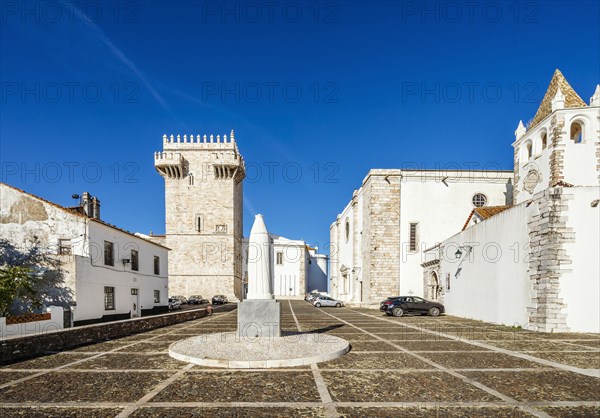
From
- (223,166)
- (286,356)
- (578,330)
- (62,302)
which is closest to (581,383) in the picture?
(286,356)

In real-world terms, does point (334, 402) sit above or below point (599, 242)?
below

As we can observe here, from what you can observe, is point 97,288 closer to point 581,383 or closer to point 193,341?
point 193,341

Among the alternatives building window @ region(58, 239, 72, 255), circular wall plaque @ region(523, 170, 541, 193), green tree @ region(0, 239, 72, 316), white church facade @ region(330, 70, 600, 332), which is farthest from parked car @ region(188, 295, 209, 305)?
circular wall plaque @ region(523, 170, 541, 193)

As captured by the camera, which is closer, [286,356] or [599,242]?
[286,356]

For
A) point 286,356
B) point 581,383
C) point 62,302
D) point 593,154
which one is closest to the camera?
point 581,383

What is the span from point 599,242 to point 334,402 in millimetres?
13705

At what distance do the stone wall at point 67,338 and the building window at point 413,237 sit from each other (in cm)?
2127

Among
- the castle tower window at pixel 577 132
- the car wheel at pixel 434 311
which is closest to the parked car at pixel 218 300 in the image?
the car wheel at pixel 434 311

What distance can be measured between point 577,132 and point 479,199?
8750 mm

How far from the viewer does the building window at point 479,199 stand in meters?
29.0

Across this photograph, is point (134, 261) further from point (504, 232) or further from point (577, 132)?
point (577, 132)

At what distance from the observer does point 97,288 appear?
668 inches

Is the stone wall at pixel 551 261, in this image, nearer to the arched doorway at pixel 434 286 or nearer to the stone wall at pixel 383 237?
the arched doorway at pixel 434 286

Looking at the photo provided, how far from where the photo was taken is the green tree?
14.6m
